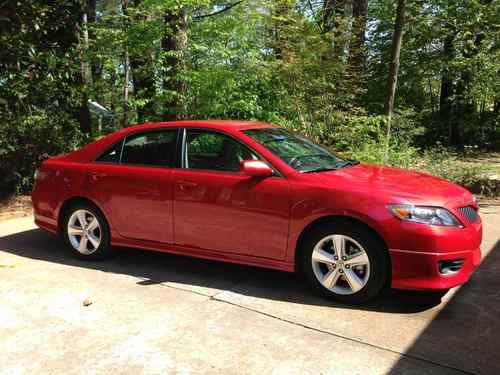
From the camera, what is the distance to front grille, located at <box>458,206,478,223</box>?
4.13m

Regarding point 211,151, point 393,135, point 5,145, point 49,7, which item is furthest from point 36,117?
point 393,135

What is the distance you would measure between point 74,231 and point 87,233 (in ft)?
0.61

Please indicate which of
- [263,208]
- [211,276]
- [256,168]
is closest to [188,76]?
[211,276]

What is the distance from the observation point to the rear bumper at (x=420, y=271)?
3.86m

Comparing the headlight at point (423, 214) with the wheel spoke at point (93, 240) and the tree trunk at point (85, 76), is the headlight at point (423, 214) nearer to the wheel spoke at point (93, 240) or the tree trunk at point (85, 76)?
the wheel spoke at point (93, 240)

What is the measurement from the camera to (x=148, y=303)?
14.3ft

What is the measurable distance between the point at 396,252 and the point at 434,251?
276mm

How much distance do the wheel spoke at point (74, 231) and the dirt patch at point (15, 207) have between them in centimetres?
296

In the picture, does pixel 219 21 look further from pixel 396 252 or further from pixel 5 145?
pixel 396 252

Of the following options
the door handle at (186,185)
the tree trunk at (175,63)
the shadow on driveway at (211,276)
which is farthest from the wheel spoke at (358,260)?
the tree trunk at (175,63)

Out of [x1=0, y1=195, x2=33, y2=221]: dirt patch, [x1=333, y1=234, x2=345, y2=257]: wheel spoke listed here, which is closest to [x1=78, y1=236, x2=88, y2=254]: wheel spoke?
[x1=333, y1=234, x2=345, y2=257]: wheel spoke

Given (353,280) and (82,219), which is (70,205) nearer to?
(82,219)

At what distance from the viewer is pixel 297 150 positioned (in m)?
4.96

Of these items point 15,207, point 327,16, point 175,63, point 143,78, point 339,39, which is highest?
point 327,16
